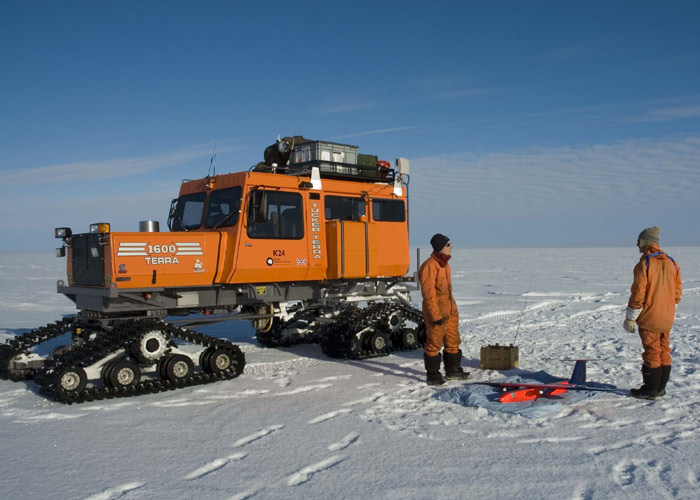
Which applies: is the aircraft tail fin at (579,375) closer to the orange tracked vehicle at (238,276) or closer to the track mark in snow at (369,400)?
the track mark in snow at (369,400)

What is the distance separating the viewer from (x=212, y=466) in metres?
5.12

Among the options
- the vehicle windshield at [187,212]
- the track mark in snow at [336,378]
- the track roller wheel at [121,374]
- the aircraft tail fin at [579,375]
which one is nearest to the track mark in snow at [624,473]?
the aircraft tail fin at [579,375]

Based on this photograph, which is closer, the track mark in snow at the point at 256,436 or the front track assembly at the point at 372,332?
the track mark in snow at the point at 256,436

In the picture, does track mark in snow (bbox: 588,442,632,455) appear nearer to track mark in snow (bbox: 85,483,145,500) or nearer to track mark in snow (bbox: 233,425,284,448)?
track mark in snow (bbox: 233,425,284,448)

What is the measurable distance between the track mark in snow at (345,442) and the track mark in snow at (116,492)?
160 cm

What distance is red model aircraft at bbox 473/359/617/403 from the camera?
6.86m

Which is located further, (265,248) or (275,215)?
(275,215)

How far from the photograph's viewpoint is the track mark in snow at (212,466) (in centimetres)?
493

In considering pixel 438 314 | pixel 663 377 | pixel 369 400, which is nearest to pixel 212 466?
pixel 369 400

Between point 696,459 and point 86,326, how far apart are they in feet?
23.8

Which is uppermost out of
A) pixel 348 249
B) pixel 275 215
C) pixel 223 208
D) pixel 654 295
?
pixel 223 208

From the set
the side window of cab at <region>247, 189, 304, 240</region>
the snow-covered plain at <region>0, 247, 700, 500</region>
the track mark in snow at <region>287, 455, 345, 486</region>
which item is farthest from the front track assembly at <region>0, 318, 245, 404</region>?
the track mark in snow at <region>287, 455, 345, 486</region>

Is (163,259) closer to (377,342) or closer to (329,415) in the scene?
(329,415)

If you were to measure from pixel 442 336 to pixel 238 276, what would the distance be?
2.81 m
